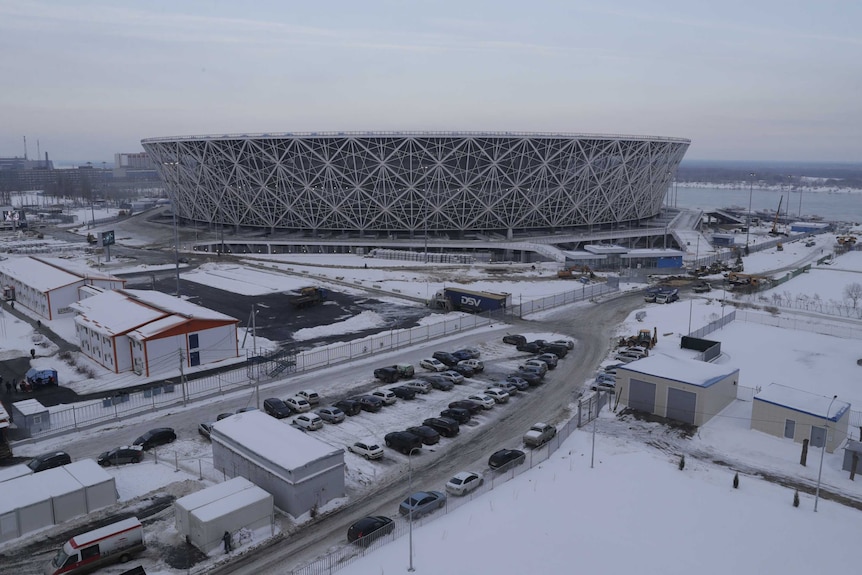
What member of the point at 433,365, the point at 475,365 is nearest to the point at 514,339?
the point at 475,365

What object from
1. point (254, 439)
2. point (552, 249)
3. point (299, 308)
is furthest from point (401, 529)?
point (552, 249)

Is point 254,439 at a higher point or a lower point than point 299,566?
higher

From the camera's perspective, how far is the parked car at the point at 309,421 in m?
26.3

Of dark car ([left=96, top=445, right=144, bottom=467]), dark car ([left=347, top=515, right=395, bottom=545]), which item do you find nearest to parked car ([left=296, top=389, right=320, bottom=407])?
dark car ([left=96, top=445, right=144, bottom=467])

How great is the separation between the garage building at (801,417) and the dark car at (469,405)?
11644 millimetres

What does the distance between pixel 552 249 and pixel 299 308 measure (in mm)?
37173

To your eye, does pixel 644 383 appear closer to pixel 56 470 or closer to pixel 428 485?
pixel 428 485

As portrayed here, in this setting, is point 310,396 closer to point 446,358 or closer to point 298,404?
point 298,404

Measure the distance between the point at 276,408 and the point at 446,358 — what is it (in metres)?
10.8

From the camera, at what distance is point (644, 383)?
94.4 ft

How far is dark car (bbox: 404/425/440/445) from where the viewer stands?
2505cm

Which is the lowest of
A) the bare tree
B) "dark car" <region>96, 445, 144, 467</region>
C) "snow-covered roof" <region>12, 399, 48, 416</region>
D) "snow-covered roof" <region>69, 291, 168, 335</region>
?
"dark car" <region>96, 445, 144, 467</region>

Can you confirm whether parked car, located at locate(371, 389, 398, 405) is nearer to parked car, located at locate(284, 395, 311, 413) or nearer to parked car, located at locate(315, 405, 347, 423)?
parked car, located at locate(315, 405, 347, 423)

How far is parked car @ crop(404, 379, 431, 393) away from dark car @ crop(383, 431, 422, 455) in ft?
18.9
